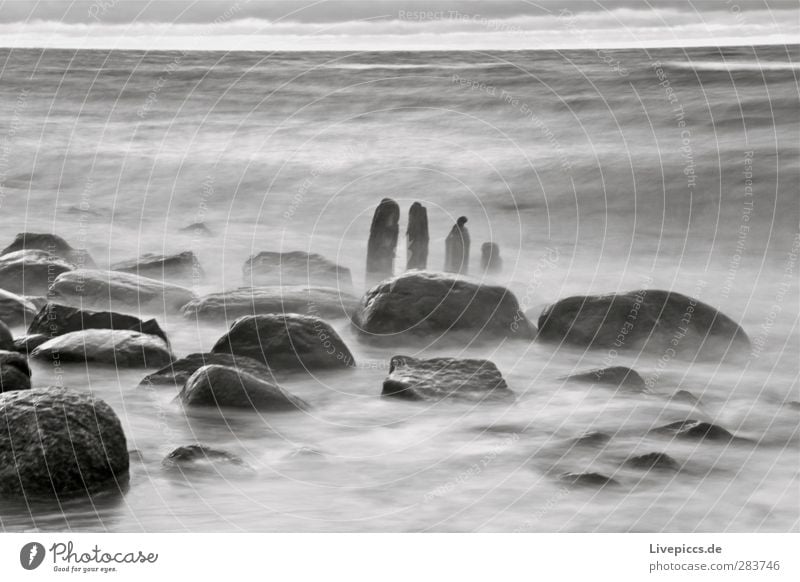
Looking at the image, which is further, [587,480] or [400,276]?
[400,276]

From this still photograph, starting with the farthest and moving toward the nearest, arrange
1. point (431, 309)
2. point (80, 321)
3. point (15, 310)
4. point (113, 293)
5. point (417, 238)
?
point (417, 238) → point (113, 293) → point (15, 310) → point (431, 309) → point (80, 321)

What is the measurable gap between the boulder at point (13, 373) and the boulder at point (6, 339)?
0.76 m

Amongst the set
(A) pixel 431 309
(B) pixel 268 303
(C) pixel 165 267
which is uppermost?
(C) pixel 165 267

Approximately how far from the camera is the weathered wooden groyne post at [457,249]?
9.88 metres

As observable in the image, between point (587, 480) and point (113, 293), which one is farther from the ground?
point (113, 293)

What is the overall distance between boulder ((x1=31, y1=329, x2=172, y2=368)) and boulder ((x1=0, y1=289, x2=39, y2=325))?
0.84 meters

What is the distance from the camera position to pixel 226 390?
288 inches

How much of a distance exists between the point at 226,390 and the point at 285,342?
34.5 inches

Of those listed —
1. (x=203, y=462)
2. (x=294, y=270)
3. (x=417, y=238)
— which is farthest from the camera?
(x=294, y=270)

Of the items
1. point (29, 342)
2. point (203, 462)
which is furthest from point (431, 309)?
point (29, 342)

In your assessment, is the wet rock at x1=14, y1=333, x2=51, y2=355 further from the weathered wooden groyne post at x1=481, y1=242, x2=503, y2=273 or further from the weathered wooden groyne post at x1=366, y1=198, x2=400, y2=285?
the weathered wooden groyne post at x1=481, y1=242, x2=503, y2=273

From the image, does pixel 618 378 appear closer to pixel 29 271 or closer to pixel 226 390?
pixel 226 390
